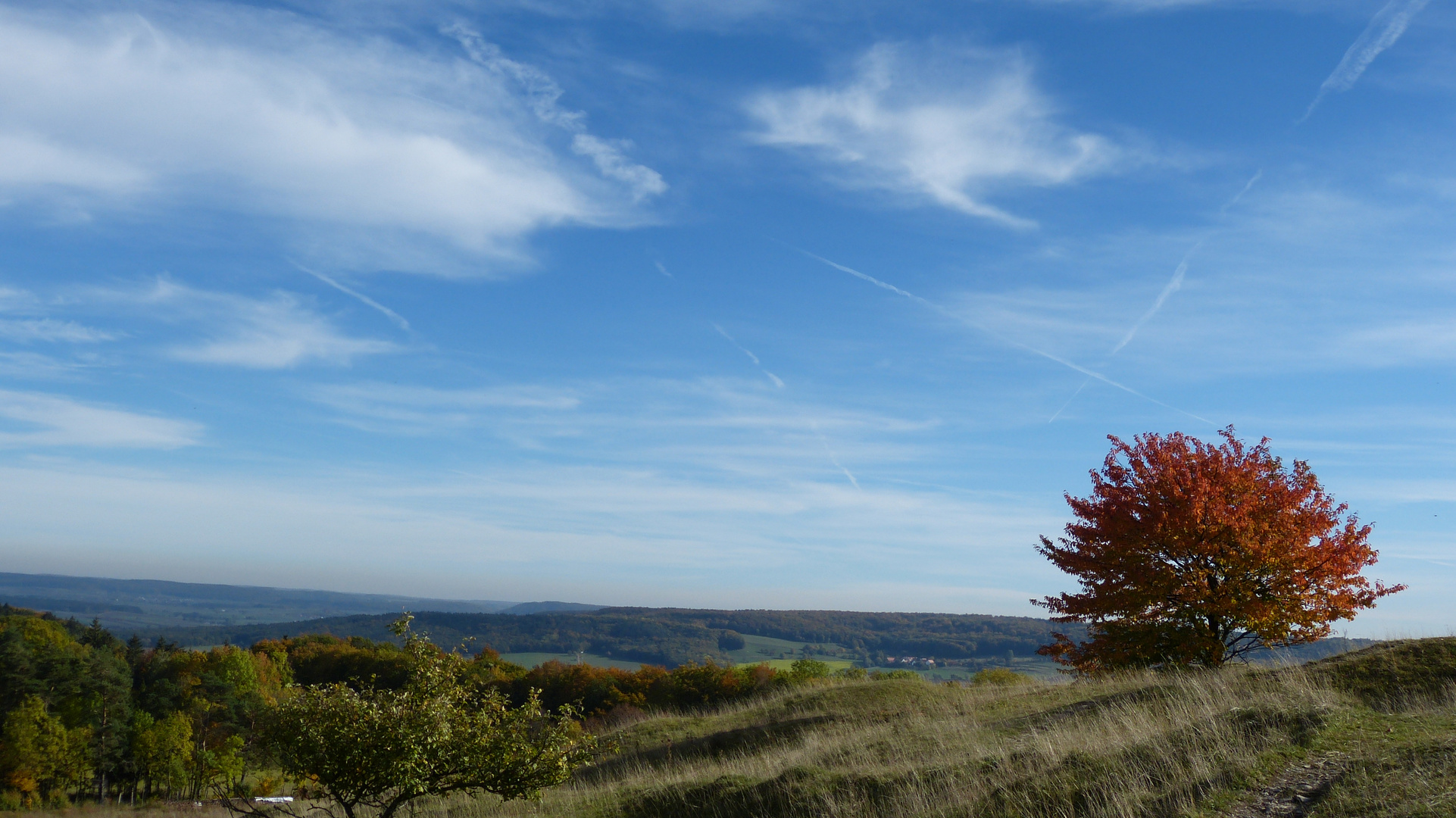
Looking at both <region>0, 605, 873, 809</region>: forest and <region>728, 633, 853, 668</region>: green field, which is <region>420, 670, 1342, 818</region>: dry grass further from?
<region>728, 633, 853, 668</region>: green field

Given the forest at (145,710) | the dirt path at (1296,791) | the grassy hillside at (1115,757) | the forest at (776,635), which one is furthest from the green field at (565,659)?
the dirt path at (1296,791)

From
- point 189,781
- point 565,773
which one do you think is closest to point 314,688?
point 565,773

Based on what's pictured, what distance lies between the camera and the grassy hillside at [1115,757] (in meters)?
8.79

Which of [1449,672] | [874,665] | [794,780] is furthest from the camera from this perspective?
[874,665]

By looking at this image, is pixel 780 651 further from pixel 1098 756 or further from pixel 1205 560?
pixel 1098 756

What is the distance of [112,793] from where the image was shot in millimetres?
79062

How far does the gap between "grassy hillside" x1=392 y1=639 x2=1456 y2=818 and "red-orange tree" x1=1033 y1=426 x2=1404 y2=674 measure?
1941 mm

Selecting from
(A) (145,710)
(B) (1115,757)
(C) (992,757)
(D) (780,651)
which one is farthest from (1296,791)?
(D) (780,651)

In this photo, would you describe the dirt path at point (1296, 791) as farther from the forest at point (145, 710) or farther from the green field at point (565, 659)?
the green field at point (565, 659)

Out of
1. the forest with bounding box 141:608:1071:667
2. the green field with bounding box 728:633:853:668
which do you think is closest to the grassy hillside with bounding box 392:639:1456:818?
the forest with bounding box 141:608:1071:667

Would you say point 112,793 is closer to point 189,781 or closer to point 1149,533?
point 189,781

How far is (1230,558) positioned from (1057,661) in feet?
19.9

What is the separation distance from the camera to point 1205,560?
20969 mm

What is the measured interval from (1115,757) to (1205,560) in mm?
12317
